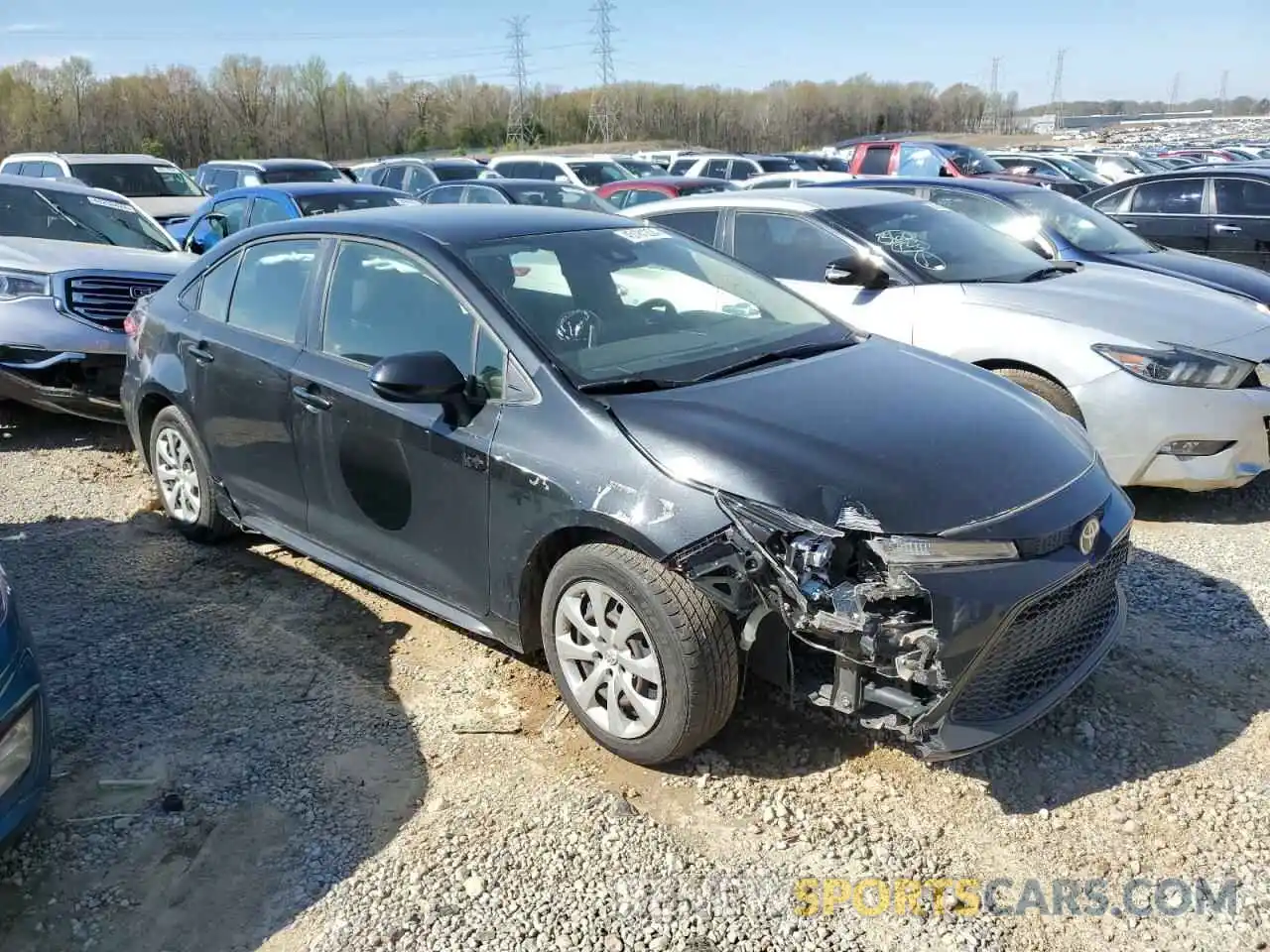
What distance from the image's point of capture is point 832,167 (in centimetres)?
2309

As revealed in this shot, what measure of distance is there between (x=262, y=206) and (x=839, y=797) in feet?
30.2

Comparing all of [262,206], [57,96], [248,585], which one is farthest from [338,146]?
[248,585]

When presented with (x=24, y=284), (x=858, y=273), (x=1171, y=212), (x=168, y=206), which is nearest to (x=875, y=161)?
(x=1171, y=212)

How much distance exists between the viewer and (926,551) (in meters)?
2.87

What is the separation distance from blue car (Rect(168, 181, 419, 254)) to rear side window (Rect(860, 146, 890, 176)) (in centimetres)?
1008

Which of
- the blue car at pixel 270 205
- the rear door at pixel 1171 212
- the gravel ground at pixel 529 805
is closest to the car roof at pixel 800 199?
the gravel ground at pixel 529 805

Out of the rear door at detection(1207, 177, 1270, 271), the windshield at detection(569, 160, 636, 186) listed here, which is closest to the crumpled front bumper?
the rear door at detection(1207, 177, 1270, 271)

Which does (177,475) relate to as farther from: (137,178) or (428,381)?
(137,178)

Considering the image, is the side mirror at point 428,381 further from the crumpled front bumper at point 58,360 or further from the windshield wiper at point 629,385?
the crumpled front bumper at point 58,360

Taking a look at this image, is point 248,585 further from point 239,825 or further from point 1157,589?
point 1157,589

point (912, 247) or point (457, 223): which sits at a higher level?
point (457, 223)

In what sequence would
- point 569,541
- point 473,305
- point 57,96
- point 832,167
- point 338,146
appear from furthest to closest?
point 338,146 → point 57,96 → point 832,167 → point 473,305 → point 569,541

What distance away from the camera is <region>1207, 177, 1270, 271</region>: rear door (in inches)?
453

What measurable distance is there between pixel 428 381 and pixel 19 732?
1.53 m
